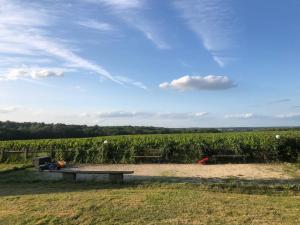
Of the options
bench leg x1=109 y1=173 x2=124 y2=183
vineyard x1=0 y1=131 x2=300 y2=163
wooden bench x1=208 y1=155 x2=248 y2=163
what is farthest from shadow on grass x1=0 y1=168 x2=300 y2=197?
vineyard x1=0 y1=131 x2=300 y2=163

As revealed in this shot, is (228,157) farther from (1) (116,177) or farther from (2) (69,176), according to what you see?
(2) (69,176)

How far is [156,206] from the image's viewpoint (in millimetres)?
8219

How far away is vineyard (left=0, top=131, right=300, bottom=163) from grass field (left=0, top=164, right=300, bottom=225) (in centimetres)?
1137

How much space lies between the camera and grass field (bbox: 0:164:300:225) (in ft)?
24.0

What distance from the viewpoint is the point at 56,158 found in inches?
955

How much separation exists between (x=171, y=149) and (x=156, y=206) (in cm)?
1493

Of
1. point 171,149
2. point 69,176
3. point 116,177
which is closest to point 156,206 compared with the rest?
point 116,177

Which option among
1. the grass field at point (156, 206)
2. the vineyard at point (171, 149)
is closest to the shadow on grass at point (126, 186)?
the grass field at point (156, 206)

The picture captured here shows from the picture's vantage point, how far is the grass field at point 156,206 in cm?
732

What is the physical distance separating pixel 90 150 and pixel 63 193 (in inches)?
514

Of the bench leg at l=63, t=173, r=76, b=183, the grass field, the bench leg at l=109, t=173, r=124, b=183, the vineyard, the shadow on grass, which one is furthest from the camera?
the vineyard

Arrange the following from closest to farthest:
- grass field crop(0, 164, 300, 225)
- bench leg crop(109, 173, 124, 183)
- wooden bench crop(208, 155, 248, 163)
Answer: grass field crop(0, 164, 300, 225), bench leg crop(109, 173, 124, 183), wooden bench crop(208, 155, 248, 163)

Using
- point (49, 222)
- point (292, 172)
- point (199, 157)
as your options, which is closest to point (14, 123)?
point (199, 157)

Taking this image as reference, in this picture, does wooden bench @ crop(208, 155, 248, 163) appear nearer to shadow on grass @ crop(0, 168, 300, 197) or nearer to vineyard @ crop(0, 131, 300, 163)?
vineyard @ crop(0, 131, 300, 163)
